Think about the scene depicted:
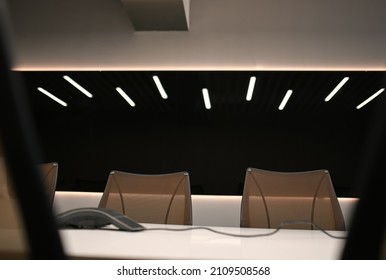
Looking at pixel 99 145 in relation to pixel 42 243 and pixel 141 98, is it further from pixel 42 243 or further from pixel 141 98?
pixel 42 243

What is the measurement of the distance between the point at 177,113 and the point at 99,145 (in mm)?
842

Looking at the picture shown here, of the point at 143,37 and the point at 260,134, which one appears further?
the point at 143,37

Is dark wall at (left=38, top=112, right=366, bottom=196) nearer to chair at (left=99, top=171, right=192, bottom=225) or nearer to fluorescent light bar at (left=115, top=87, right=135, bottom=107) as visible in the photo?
fluorescent light bar at (left=115, top=87, right=135, bottom=107)

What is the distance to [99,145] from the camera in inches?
144

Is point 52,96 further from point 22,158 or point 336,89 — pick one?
point 22,158

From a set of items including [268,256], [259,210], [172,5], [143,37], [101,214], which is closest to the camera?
[268,256]

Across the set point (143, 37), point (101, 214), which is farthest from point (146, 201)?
point (143, 37)

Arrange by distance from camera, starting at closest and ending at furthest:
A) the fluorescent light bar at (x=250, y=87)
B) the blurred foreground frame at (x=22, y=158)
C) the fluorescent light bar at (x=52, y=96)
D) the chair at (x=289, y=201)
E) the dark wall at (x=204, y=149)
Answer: the blurred foreground frame at (x=22, y=158), the chair at (x=289, y=201), the dark wall at (x=204, y=149), the fluorescent light bar at (x=250, y=87), the fluorescent light bar at (x=52, y=96)

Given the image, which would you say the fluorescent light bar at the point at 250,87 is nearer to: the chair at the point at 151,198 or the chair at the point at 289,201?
the chair at the point at 289,201

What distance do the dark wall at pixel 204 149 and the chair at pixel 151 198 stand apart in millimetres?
1341

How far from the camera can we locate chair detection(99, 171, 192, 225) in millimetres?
2051

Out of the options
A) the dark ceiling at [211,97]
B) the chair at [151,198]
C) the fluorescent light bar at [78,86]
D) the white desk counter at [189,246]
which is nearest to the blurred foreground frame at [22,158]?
the white desk counter at [189,246]

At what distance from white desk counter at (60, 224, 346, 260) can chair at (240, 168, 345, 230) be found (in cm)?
70

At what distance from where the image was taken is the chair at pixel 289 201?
78.6 inches
